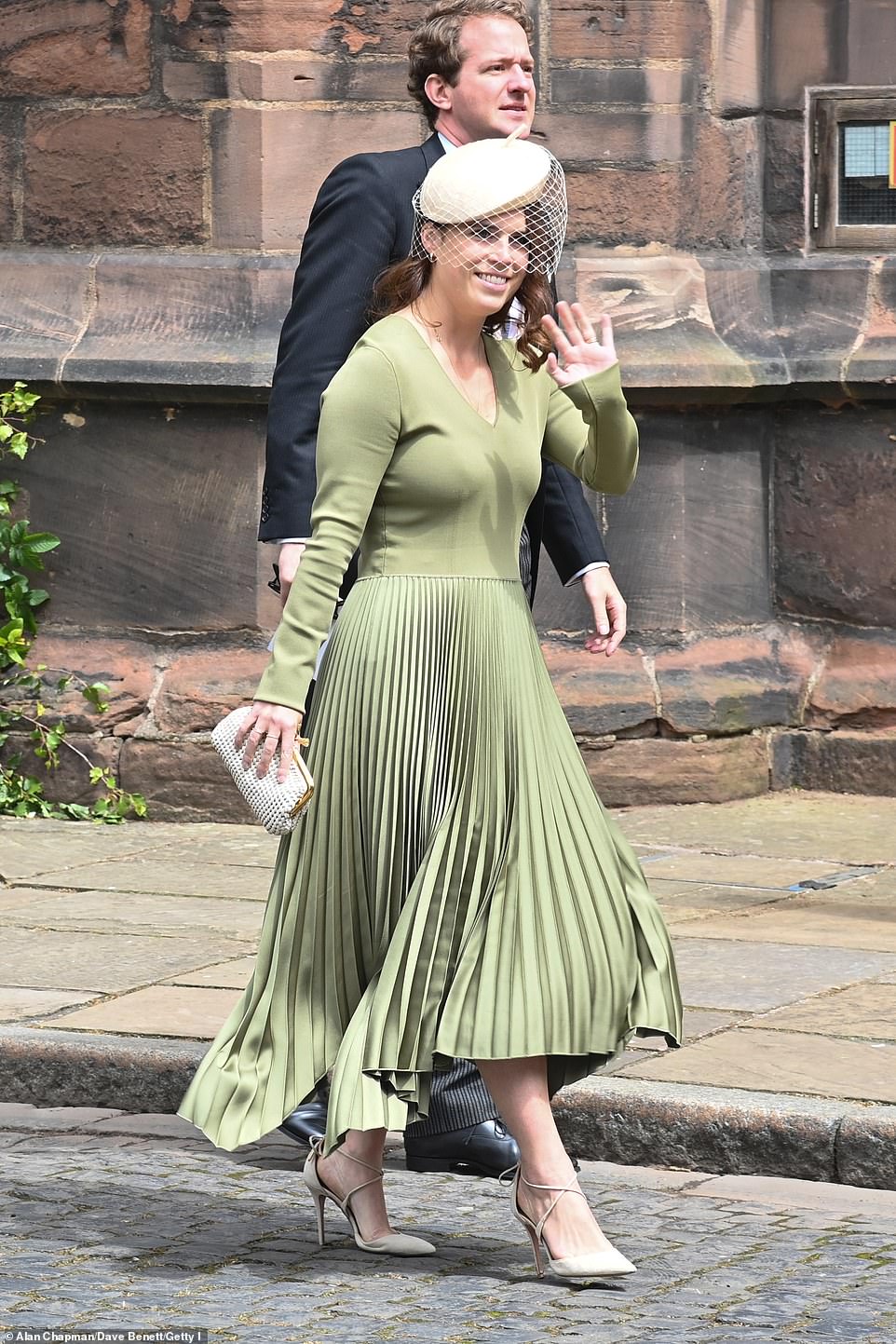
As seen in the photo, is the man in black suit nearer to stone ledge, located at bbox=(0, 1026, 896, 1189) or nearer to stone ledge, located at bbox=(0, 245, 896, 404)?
stone ledge, located at bbox=(0, 1026, 896, 1189)

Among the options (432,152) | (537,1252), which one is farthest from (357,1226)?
(432,152)

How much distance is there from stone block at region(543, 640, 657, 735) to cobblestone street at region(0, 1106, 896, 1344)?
344 cm

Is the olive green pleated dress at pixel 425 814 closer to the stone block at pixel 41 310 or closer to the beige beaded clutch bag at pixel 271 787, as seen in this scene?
the beige beaded clutch bag at pixel 271 787

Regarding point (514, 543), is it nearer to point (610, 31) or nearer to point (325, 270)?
point (325, 270)

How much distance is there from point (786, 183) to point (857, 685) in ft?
5.89

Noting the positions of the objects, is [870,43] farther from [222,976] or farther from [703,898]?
[222,976]

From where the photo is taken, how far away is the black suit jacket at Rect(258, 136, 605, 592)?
467 centimetres

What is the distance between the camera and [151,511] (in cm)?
815

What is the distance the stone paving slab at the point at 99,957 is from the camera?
5727mm

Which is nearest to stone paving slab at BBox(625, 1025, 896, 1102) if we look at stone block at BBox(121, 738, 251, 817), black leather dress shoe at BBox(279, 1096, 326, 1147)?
black leather dress shoe at BBox(279, 1096, 326, 1147)

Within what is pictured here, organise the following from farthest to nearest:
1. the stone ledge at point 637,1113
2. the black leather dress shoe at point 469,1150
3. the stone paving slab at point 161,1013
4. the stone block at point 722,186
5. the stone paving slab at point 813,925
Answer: the stone block at point 722,186
the stone paving slab at point 813,925
the stone paving slab at point 161,1013
the stone ledge at point 637,1113
the black leather dress shoe at point 469,1150

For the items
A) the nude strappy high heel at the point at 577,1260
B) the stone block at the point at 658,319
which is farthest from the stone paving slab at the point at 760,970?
the stone block at the point at 658,319

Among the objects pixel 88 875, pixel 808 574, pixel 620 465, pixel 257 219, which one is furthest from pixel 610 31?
pixel 620 465

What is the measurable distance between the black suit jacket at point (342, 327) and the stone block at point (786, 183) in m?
3.92
